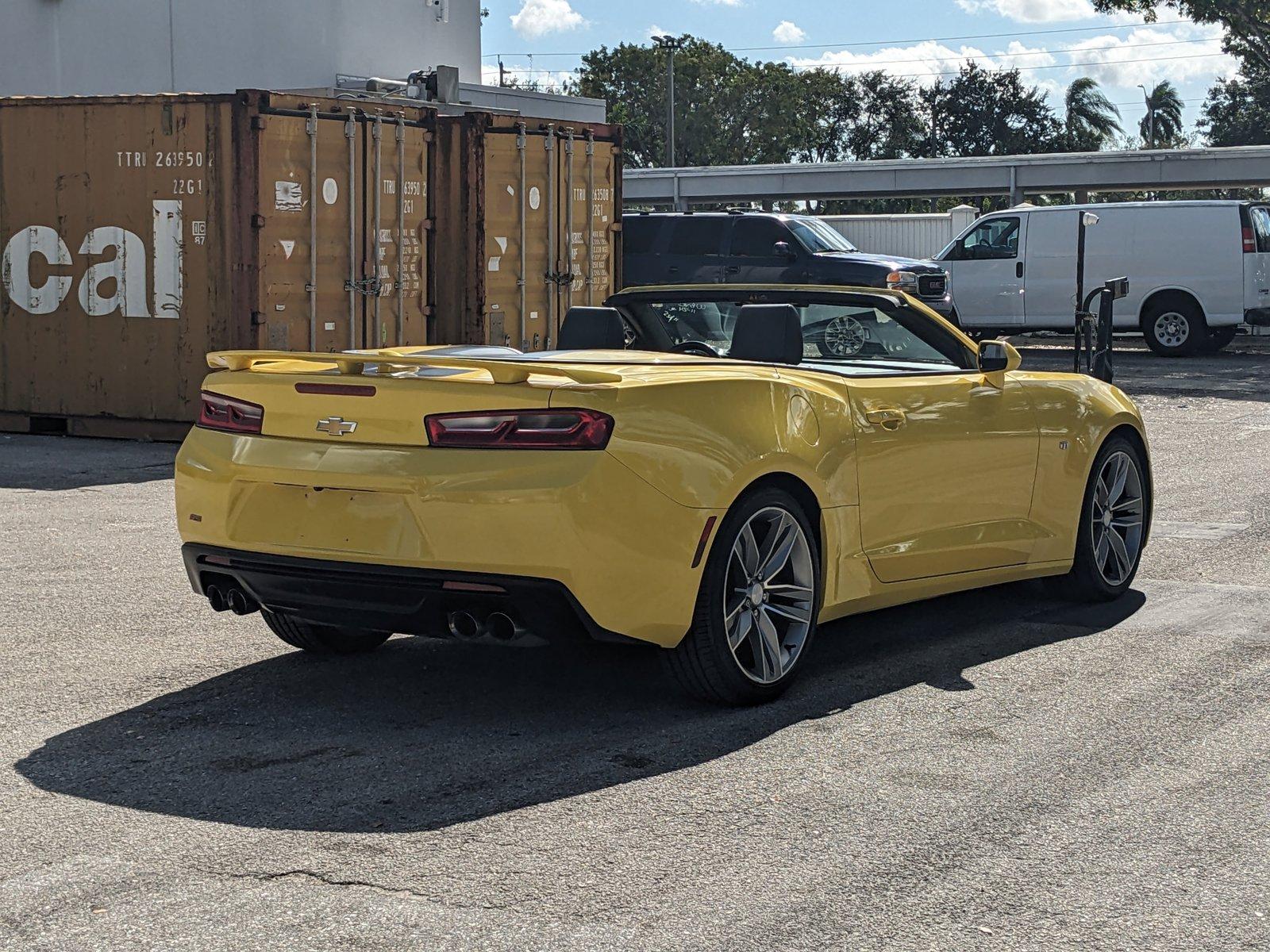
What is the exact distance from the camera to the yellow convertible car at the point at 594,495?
5098 millimetres

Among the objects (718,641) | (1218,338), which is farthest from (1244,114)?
(718,641)

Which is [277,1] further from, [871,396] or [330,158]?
[871,396]

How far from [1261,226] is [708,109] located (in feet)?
212

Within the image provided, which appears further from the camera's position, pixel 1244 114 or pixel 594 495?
pixel 1244 114

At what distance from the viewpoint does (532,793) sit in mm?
4688

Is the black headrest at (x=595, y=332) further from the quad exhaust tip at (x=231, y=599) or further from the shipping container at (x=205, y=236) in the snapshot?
the shipping container at (x=205, y=236)

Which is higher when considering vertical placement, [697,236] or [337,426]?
[697,236]

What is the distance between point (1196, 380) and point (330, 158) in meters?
12.3

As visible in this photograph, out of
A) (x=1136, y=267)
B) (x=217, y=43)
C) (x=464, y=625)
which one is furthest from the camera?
(x=217, y=43)

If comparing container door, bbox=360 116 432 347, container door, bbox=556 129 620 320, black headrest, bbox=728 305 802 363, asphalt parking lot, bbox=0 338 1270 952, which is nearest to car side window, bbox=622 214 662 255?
container door, bbox=556 129 620 320

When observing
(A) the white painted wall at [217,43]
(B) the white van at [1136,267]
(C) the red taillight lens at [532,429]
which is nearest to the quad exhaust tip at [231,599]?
(C) the red taillight lens at [532,429]

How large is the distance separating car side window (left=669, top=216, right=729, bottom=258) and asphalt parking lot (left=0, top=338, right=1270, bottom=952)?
55.6ft

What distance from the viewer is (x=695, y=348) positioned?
6.98 m

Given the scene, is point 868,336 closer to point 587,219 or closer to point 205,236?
point 205,236
